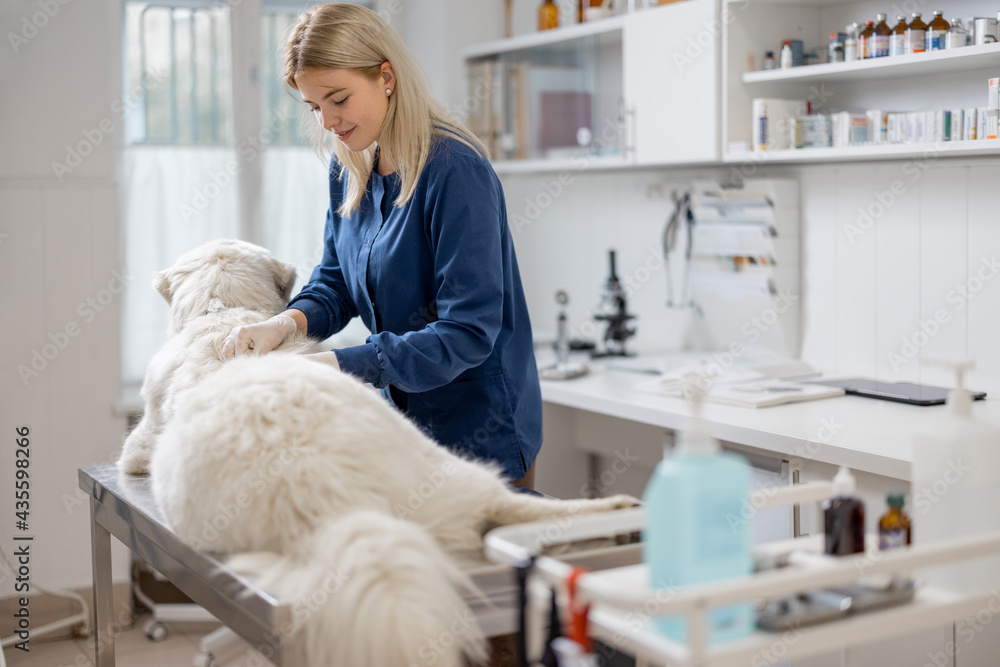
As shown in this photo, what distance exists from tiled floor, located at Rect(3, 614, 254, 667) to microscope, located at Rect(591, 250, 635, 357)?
1475 millimetres

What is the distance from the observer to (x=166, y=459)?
55.4 inches

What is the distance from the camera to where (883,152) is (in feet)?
7.63

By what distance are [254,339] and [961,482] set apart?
110 cm

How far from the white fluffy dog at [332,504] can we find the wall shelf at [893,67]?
143cm

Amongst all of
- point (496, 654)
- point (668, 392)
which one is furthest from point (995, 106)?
point (496, 654)

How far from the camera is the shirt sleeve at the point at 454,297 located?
1.57 metres

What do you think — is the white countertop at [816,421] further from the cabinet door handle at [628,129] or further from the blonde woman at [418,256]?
the cabinet door handle at [628,129]

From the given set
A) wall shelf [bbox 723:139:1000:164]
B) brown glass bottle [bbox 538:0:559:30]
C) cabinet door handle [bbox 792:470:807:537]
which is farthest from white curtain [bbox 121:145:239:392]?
cabinet door handle [bbox 792:470:807:537]

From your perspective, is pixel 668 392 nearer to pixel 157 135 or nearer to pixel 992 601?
pixel 992 601

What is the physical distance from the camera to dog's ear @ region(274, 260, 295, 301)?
195 cm

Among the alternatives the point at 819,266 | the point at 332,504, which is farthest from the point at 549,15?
the point at 332,504

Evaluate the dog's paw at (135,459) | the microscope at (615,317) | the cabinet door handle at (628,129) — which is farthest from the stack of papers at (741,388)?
the dog's paw at (135,459)

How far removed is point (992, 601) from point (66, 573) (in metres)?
2.83

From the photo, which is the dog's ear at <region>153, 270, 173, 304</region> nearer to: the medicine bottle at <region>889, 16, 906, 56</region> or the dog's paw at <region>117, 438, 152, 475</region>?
the dog's paw at <region>117, 438, 152, 475</region>
